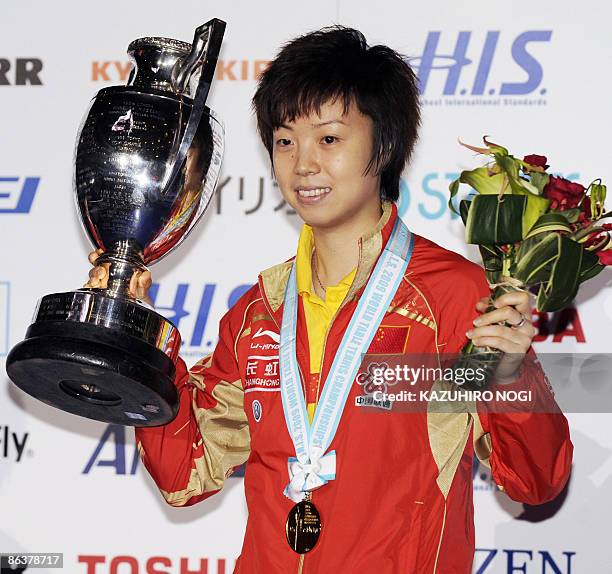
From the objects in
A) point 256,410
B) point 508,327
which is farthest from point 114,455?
point 508,327

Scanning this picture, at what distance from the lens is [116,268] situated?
6.88ft

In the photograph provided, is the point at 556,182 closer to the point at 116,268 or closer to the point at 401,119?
the point at 401,119

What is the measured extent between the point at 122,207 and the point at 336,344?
458mm

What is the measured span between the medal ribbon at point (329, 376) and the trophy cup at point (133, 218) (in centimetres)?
22

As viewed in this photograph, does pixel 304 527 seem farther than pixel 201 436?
No

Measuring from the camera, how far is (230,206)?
299 centimetres

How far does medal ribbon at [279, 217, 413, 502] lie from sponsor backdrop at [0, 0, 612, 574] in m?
0.83

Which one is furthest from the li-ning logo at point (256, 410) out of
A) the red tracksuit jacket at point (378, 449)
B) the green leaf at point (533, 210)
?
the green leaf at point (533, 210)

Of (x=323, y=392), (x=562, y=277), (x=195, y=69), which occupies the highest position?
(x=195, y=69)

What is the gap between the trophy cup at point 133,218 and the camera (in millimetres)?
1952

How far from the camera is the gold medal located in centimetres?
197

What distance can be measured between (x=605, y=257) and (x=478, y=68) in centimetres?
120

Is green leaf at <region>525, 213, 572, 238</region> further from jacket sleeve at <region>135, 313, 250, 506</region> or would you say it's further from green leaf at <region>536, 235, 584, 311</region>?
jacket sleeve at <region>135, 313, 250, 506</region>

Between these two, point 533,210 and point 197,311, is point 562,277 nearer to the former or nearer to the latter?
point 533,210
